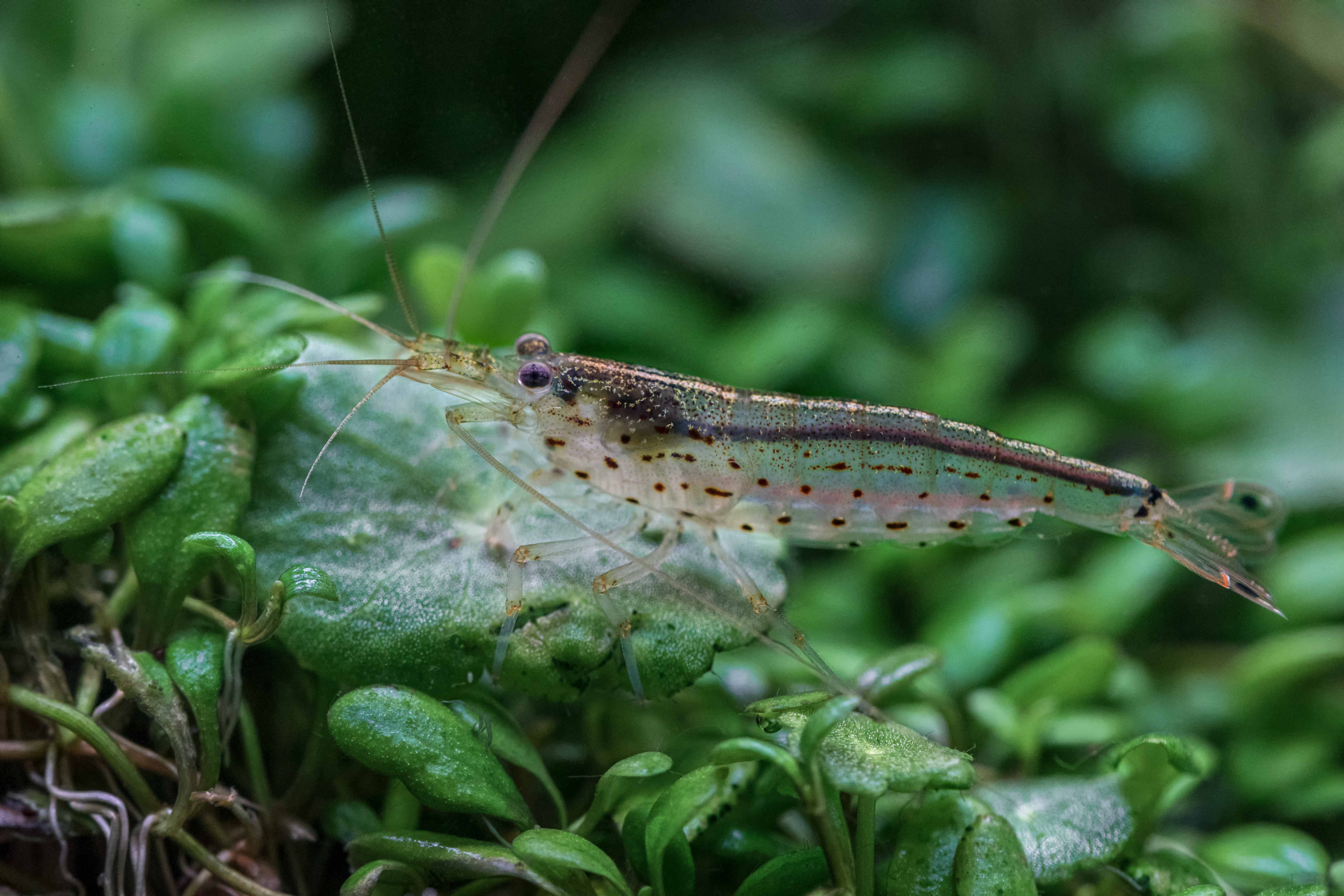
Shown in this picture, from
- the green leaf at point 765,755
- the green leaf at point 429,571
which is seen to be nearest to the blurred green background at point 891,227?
the green leaf at point 429,571

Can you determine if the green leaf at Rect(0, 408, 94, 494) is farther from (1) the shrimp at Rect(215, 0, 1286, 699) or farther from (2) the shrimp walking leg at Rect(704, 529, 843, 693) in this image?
(2) the shrimp walking leg at Rect(704, 529, 843, 693)

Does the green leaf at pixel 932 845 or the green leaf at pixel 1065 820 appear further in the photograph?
the green leaf at pixel 1065 820

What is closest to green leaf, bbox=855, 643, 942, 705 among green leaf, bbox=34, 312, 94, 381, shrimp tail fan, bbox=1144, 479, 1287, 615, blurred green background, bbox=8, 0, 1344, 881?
blurred green background, bbox=8, 0, 1344, 881

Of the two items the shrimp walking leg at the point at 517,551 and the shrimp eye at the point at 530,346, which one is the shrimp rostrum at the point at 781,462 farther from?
the shrimp walking leg at the point at 517,551

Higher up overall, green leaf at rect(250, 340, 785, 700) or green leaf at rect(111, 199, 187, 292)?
green leaf at rect(111, 199, 187, 292)

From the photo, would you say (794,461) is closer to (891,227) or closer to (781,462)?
(781,462)

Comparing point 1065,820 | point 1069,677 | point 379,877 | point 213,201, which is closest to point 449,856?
point 379,877
